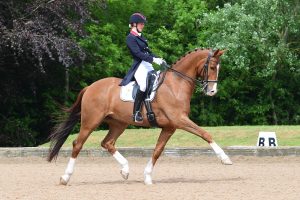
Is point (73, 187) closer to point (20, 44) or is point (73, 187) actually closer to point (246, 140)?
point (246, 140)

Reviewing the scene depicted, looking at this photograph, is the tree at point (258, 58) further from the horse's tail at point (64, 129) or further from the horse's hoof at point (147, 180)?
the horse's hoof at point (147, 180)

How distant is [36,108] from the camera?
28703 mm

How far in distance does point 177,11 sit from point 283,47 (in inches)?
182

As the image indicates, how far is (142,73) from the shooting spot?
13.3 metres

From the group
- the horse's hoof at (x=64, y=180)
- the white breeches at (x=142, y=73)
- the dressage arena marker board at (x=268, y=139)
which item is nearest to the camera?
the horse's hoof at (x=64, y=180)

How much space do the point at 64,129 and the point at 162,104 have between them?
72.0 inches

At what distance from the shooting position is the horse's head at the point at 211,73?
43.1 ft

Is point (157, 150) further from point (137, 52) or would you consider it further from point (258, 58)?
point (258, 58)

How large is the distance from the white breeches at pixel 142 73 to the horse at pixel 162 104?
0.87ft

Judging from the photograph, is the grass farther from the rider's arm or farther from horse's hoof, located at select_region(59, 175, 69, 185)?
horse's hoof, located at select_region(59, 175, 69, 185)

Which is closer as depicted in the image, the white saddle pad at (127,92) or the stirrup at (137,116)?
the stirrup at (137,116)

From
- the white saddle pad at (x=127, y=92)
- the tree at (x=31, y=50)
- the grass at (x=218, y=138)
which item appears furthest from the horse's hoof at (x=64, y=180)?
the tree at (x=31, y=50)

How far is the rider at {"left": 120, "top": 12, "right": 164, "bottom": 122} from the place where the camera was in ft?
43.2

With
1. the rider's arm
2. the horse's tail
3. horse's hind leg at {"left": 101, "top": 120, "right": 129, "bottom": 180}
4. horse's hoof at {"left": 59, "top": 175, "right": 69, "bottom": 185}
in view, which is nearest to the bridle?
the rider's arm
